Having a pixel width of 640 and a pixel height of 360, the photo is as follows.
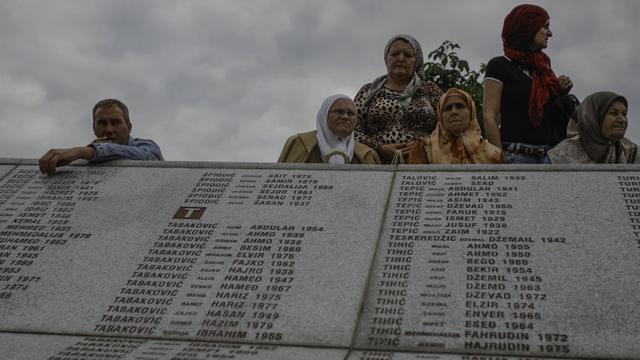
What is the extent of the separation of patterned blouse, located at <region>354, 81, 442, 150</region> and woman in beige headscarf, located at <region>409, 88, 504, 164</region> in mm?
307

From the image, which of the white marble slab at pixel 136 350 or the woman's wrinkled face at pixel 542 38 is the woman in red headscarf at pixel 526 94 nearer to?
the woman's wrinkled face at pixel 542 38

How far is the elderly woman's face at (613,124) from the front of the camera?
19.4 feet

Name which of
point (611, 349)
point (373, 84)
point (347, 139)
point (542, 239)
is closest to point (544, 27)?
point (373, 84)

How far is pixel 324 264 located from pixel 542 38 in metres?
3.38

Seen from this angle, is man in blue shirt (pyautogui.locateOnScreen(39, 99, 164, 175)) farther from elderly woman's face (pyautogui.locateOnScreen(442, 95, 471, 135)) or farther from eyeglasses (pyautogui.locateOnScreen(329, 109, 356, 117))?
elderly woman's face (pyautogui.locateOnScreen(442, 95, 471, 135))

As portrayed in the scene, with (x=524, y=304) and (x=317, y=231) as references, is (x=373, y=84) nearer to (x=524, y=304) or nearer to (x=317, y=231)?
(x=317, y=231)

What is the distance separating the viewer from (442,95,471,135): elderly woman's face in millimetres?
6098

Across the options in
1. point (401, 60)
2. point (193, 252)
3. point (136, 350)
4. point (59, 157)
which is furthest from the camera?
point (401, 60)

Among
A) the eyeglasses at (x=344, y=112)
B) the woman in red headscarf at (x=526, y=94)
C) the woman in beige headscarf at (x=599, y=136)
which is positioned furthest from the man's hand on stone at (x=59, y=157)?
the woman in beige headscarf at (x=599, y=136)

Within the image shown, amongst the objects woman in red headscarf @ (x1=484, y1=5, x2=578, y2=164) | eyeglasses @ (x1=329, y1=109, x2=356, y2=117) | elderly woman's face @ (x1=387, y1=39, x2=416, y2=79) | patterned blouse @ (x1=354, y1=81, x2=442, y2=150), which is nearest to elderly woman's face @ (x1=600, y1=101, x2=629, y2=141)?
woman in red headscarf @ (x1=484, y1=5, x2=578, y2=164)

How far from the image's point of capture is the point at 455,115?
6109 mm

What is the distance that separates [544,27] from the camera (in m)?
6.58

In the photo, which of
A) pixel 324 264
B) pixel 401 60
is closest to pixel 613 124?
pixel 401 60

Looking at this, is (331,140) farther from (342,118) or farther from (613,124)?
(613,124)
